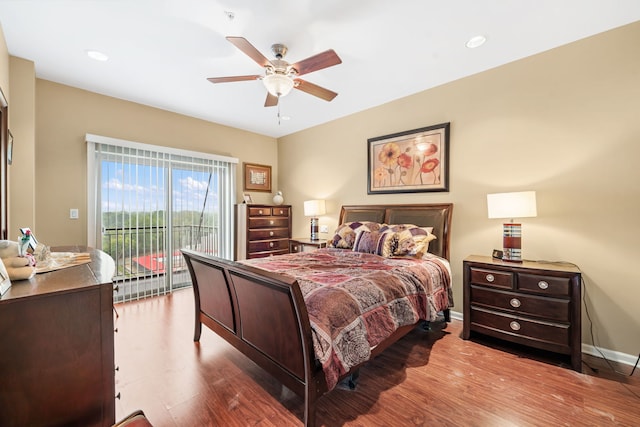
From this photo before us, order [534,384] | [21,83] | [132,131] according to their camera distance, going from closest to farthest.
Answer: [534,384]
[21,83]
[132,131]

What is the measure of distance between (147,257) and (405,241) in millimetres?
3587

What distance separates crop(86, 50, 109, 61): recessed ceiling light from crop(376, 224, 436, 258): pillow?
3.48m

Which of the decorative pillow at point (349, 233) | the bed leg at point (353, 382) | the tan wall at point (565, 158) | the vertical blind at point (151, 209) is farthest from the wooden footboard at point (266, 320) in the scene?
the tan wall at point (565, 158)

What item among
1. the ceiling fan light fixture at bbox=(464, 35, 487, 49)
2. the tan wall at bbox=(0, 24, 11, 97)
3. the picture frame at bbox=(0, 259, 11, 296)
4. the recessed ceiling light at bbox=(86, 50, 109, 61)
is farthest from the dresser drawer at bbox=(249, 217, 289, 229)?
the ceiling fan light fixture at bbox=(464, 35, 487, 49)

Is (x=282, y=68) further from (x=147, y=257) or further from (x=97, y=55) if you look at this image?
(x=147, y=257)

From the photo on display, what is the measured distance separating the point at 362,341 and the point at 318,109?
3.40m

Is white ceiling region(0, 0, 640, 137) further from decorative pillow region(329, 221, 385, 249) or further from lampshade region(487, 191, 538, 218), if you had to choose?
decorative pillow region(329, 221, 385, 249)

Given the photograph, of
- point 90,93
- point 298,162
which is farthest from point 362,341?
point 90,93

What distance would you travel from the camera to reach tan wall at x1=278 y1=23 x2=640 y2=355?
2.20 m

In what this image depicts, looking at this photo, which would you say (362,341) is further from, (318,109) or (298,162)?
(298,162)

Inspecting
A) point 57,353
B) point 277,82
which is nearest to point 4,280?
point 57,353

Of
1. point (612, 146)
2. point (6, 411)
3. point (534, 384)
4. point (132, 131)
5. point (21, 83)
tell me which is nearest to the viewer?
point (6, 411)

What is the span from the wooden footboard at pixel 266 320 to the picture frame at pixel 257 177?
2.86 metres

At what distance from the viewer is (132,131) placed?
3.74 m
